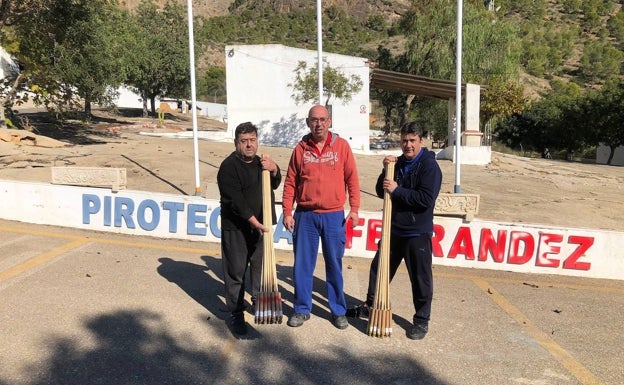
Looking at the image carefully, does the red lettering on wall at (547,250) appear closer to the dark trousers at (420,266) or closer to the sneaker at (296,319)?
the dark trousers at (420,266)

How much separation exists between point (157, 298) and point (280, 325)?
49.9 inches

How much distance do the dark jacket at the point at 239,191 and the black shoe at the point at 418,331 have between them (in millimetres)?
1507

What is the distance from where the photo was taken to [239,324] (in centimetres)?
354

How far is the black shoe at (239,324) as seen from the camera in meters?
3.54

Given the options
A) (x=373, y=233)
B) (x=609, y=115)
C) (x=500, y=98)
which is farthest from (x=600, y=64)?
(x=373, y=233)

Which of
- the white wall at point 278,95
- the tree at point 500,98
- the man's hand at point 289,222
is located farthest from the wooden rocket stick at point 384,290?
the tree at point 500,98

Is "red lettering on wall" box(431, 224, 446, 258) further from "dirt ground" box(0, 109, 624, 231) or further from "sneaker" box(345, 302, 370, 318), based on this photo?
"dirt ground" box(0, 109, 624, 231)

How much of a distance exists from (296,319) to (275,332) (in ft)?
0.69

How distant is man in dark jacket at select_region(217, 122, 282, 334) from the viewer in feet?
11.3

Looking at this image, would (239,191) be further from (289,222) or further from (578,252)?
(578,252)

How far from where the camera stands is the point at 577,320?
411 cm

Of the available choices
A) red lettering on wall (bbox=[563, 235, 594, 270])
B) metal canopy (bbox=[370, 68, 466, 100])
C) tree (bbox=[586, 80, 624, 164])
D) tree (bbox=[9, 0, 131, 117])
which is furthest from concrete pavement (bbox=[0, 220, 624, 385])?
tree (bbox=[586, 80, 624, 164])

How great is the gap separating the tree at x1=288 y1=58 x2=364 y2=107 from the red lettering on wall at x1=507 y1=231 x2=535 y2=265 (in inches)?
653

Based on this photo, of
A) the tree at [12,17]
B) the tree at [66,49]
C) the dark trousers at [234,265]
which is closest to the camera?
the dark trousers at [234,265]
